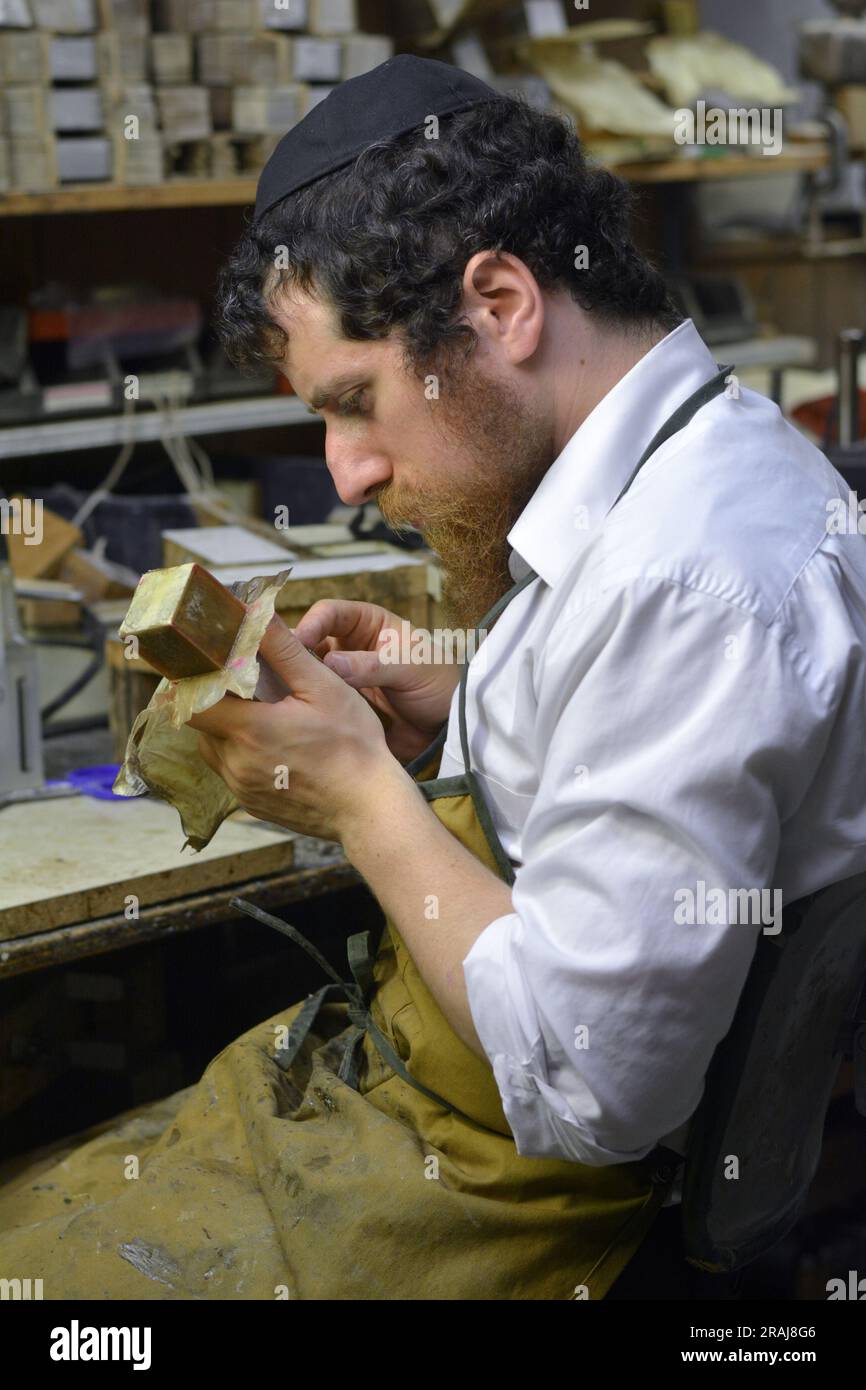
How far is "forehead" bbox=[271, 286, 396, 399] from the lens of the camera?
1247 mm

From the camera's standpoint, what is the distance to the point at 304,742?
1.22 meters

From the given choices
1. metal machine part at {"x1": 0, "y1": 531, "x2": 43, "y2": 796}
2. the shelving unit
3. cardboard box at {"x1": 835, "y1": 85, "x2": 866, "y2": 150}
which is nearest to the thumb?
Result: metal machine part at {"x1": 0, "y1": 531, "x2": 43, "y2": 796}

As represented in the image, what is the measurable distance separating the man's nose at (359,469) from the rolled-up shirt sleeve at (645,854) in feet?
1.00

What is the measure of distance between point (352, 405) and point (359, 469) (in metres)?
0.06

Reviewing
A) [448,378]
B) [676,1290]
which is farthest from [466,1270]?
[448,378]

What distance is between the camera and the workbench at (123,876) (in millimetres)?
1449

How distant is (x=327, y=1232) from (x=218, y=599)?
524 mm

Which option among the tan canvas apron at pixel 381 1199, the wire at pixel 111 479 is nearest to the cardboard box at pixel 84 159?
the wire at pixel 111 479

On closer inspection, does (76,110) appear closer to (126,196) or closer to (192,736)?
(126,196)

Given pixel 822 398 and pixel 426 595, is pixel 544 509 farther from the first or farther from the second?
pixel 822 398

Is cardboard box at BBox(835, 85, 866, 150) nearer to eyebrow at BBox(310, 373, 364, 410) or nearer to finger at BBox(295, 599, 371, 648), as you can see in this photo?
finger at BBox(295, 599, 371, 648)

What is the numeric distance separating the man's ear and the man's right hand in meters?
0.41

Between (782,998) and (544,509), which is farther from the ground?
(544,509)
